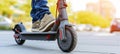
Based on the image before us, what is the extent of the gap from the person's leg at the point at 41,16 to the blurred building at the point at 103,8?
459 ft

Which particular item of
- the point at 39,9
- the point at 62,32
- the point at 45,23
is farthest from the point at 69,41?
the point at 39,9

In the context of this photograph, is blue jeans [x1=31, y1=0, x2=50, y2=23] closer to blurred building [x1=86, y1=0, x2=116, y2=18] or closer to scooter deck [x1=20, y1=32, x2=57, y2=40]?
scooter deck [x1=20, y1=32, x2=57, y2=40]

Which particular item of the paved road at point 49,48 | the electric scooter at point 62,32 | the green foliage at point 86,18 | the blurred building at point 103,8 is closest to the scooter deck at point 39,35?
the electric scooter at point 62,32

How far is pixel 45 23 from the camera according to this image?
16.8 feet

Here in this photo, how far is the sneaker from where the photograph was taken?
5.04 m

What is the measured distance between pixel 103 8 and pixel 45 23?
15816cm

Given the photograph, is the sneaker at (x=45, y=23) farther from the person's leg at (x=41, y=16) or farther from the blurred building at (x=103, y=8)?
the blurred building at (x=103, y=8)

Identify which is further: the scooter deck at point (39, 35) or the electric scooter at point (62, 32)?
the scooter deck at point (39, 35)

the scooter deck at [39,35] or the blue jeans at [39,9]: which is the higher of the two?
the blue jeans at [39,9]

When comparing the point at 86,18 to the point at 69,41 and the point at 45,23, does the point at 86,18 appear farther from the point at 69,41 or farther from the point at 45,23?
the point at 69,41

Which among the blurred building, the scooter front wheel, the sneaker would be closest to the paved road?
the scooter front wheel

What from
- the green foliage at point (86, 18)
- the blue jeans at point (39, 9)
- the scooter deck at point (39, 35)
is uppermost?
the blue jeans at point (39, 9)

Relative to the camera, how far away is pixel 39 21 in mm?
5332

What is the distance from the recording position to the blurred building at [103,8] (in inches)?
5871
